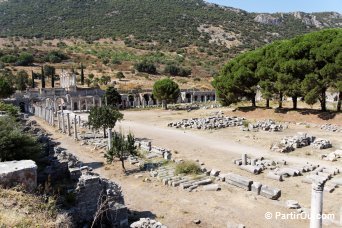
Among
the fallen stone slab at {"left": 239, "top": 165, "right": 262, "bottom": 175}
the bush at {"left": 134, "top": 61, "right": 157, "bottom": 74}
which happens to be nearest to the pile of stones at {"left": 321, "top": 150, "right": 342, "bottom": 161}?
the fallen stone slab at {"left": 239, "top": 165, "right": 262, "bottom": 175}

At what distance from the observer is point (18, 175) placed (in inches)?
353

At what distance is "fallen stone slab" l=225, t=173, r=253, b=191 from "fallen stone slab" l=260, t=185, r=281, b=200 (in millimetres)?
664

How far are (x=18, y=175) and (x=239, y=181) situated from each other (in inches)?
389

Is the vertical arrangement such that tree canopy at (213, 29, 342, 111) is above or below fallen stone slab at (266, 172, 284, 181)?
above

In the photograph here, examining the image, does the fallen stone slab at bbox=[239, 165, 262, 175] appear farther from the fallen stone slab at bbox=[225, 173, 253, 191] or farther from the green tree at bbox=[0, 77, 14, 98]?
the green tree at bbox=[0, 77, 14, 98]

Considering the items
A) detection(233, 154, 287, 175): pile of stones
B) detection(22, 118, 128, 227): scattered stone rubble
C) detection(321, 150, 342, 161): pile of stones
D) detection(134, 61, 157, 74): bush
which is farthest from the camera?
detection(134, 61, 157, 74): bush

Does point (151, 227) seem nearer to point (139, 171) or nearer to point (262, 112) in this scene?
point (139, 171)

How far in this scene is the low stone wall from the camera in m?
8.76

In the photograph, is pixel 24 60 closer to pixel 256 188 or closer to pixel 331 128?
pixel 331 128

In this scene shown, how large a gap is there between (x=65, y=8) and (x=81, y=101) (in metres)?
80.0

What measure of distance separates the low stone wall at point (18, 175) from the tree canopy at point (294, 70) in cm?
3141

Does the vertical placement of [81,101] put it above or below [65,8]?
below

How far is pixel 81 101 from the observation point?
61.4 metres

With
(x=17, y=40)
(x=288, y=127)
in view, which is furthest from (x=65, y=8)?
(x=288, y=127)
